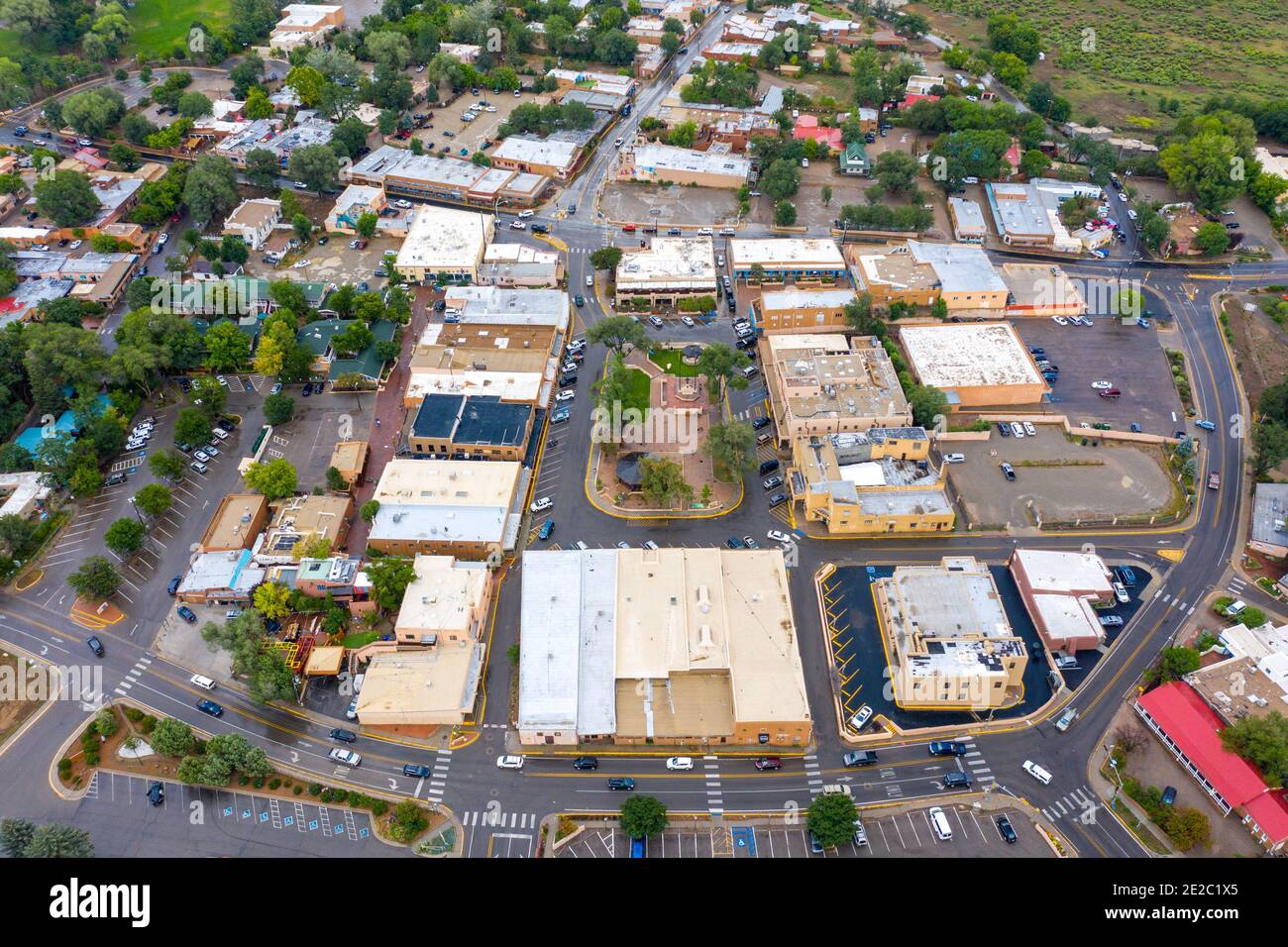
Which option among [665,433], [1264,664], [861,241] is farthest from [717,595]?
[861,241]

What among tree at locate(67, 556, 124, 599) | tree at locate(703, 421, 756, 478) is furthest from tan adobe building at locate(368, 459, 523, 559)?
tree at locate(67, 556, 124, 599)

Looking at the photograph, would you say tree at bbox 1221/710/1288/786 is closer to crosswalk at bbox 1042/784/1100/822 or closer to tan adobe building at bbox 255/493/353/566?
crosswalk at bbox 1042/784/1100/822

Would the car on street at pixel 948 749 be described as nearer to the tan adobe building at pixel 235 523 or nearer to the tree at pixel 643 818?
the tree at pixel 643 818

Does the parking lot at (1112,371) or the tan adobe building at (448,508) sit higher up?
the parking lot at (1112,371)

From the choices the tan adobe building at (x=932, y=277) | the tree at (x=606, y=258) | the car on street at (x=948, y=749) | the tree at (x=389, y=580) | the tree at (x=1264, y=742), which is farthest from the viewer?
the tree at (x=606, y=258)

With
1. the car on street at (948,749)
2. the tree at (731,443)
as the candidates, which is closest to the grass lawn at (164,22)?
the tree at (731,443)

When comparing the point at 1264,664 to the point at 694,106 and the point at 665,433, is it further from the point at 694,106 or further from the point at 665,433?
the point at 694,106
